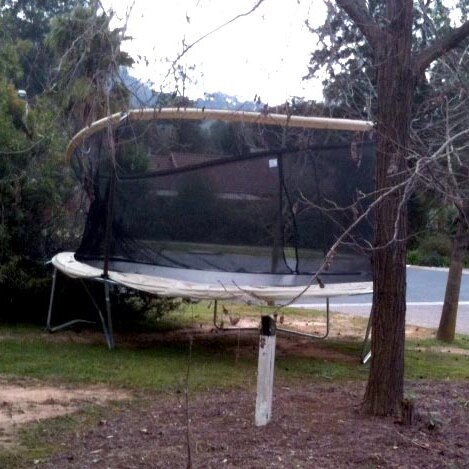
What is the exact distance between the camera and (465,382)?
29.8 feet

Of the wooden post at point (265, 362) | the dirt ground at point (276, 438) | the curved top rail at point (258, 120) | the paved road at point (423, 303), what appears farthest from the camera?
the paved road at point (423, 303)

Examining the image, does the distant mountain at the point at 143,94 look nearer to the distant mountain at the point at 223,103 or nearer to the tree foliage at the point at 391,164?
the distant mountain at the point at 223,103

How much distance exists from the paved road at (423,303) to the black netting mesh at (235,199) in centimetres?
505

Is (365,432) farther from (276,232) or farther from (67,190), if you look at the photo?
Answer: (67,190)

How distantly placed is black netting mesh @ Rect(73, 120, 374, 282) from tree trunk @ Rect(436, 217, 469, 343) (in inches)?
63.4

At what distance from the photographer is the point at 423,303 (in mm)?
20422

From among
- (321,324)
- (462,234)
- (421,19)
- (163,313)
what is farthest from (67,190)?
(421,19)

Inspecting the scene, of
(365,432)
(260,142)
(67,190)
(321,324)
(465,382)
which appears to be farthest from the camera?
(321,324)

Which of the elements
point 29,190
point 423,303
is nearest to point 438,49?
point 29,190

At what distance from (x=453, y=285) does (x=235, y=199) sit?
10.8 ft

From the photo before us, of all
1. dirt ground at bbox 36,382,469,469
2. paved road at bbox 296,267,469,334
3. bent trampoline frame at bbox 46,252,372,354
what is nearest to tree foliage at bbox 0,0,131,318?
bent trampoline frame at bbox 46,252,372,354

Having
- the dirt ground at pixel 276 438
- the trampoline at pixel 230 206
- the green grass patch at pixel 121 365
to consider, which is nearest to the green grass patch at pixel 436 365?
the trampoline at pixel 230 206

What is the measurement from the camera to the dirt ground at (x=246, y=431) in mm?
5836

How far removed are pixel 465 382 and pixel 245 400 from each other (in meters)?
2.49
